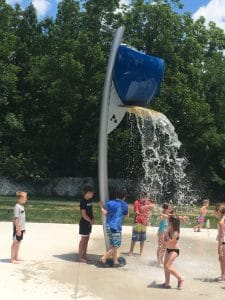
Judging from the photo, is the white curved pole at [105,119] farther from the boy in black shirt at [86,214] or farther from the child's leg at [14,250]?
the child's leg at [14,250]

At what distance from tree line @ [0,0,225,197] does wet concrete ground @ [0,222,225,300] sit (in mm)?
21190

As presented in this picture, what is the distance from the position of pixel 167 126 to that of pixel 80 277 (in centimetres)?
351

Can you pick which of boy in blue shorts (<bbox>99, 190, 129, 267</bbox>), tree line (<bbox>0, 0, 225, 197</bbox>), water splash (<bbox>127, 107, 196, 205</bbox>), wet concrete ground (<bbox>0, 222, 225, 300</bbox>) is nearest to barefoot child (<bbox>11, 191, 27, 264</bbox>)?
wet concrete ground (<bbox>0, 222, 225, 300</bbox>)

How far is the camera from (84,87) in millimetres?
33875

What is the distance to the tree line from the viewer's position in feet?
109

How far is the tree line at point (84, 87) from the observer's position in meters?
33.2

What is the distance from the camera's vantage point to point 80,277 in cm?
798

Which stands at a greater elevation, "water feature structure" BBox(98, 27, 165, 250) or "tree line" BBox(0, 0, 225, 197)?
"tree line" BBox(0, 0, 225, 197)

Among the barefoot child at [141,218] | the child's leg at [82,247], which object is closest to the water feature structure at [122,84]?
the child's leg at [82,247]

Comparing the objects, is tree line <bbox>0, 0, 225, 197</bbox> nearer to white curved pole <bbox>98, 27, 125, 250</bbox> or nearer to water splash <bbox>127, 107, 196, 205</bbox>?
water splash <bbox>127, 107, 196, 205</bbox>

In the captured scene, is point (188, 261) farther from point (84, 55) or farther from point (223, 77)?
point (223, 77)

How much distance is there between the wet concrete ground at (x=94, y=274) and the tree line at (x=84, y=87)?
69.5 ft

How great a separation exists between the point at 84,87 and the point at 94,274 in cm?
2642

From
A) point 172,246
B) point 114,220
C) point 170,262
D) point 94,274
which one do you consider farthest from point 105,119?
point 170,262
